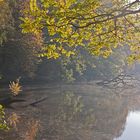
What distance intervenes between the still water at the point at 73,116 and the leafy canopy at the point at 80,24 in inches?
450

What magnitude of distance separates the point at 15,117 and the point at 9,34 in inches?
751

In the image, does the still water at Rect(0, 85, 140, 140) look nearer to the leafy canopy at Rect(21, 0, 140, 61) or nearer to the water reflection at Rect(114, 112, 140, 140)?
the water reflection at Rect(114, 112, 140, 140)

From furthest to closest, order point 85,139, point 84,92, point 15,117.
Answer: point 84,92
point 15,117
point 85,139

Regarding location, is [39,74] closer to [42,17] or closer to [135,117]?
[135,117]

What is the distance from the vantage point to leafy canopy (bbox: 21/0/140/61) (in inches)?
434

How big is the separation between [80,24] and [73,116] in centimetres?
2203

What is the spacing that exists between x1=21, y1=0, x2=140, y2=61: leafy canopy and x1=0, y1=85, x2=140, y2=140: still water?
450 inches

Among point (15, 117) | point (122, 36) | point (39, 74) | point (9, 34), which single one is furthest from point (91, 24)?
point (39, 74)

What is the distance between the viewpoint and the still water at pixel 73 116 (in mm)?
26125

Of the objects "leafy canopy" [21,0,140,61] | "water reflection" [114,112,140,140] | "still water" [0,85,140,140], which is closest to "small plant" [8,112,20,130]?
"still water" [0,85,140,140]

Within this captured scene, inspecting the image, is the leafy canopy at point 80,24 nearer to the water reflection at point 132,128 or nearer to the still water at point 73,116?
the still water at point 73,116

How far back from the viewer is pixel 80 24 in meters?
12.3

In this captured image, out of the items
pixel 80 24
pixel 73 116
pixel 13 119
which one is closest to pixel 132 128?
pixel 73 116

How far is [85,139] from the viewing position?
25.8 meters
